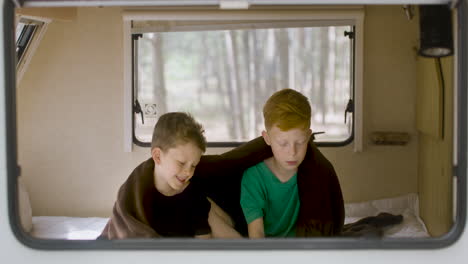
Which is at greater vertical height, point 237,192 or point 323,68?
point 323,68

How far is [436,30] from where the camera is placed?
2.11 metres

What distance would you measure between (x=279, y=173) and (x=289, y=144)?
31 centimetres

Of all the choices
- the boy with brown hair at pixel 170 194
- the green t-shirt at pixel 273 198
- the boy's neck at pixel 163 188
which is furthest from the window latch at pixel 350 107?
the boy's neck at pixel 163 188

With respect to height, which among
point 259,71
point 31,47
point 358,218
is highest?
point 31,47

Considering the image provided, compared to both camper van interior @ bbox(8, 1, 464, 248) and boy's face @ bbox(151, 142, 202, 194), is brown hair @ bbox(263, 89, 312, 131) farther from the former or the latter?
camper van interior @ bbox(8, 1, 464, 248)

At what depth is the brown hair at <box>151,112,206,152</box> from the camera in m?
2.80

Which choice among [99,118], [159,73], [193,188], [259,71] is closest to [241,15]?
[259,71]

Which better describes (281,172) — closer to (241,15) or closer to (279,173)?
(279,173)

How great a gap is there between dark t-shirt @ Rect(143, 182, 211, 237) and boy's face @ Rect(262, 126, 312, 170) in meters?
0.43

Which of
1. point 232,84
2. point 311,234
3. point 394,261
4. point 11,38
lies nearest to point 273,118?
point 311,234

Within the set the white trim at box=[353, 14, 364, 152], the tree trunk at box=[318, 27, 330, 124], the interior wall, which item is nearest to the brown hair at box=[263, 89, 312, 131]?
the white trim at box=[353, 14, 364, 152]

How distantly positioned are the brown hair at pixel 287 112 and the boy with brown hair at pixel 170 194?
1.07ft

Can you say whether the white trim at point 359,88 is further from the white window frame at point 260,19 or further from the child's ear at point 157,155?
the child's ear at point 157,155

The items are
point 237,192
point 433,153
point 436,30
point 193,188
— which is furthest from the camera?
point 433,153
